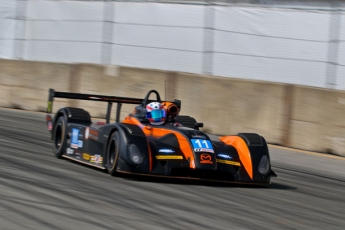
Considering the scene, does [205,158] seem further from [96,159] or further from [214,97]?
[214,97]

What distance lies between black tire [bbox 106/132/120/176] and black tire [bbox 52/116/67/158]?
138 cm

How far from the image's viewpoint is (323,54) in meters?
16.3

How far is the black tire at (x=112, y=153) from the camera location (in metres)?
8.91

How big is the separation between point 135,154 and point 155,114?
3.86 feet

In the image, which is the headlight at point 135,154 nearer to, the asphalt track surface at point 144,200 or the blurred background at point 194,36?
the asphalt track surface at point 144,200

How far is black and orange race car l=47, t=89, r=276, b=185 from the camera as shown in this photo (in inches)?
344

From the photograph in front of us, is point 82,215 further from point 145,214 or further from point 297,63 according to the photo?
point 297,63

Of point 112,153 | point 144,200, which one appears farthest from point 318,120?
point 144,200

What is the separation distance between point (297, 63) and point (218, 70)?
1.98m

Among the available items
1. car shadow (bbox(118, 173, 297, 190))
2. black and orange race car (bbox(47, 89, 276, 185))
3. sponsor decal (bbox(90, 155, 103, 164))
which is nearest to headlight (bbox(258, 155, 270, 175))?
black and orange race car (bbox(47, 89, 276, 185))

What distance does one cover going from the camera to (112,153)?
9.16m

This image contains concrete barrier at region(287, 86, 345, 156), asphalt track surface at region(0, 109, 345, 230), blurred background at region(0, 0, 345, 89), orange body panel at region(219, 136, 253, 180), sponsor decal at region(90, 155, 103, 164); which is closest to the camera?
asphalt track surface at region(0, 109, 345, 230)

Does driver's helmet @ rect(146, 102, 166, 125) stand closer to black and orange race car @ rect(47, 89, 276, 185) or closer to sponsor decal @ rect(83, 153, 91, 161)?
black and orange race car @ rect(47, 89, 276, 185)

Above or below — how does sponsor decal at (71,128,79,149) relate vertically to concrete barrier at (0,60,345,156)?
below
